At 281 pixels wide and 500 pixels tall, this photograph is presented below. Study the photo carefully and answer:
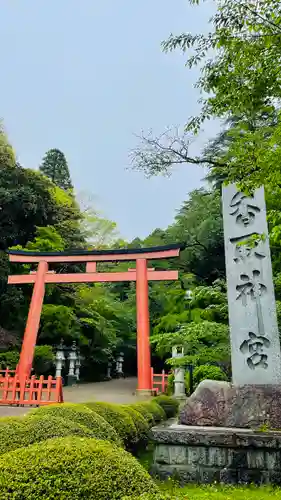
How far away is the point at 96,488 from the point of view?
2.04m

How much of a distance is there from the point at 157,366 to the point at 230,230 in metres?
18.7

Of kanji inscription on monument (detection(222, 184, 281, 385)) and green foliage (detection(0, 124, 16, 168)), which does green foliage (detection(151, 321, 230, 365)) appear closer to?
kanji inscription on monument (detection(222, 184, 281, 385))

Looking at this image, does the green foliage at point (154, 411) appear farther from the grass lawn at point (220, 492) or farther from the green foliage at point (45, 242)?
the green foliage at point (45, 242)

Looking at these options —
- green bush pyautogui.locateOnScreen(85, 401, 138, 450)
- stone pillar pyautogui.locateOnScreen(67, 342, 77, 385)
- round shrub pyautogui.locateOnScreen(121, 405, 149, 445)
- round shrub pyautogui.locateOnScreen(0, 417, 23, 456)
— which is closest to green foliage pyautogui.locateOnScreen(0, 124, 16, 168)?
stone pillar pyautogui.locateOnScreen(67, 342, 77, 385)

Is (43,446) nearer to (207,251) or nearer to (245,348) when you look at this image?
(245,348)

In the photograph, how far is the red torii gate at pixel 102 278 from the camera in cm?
1147

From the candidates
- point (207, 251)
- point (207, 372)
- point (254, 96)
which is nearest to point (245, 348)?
point (207, 372)

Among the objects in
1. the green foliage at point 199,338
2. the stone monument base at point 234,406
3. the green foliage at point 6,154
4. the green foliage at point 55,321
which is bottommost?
the stone monument base at point 234,406

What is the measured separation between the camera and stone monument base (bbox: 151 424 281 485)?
13.5 feet

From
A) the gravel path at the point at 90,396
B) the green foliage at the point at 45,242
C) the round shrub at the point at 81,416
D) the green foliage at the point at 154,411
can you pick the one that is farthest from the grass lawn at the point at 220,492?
the green foliage at the point at 45,242

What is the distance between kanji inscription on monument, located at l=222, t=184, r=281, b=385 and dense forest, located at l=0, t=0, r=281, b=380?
1.80 ft

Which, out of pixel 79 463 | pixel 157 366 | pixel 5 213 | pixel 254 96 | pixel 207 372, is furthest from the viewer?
pixel 157 366

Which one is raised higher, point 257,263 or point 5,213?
point 5,213

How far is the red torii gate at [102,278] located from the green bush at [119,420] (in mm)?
5762
